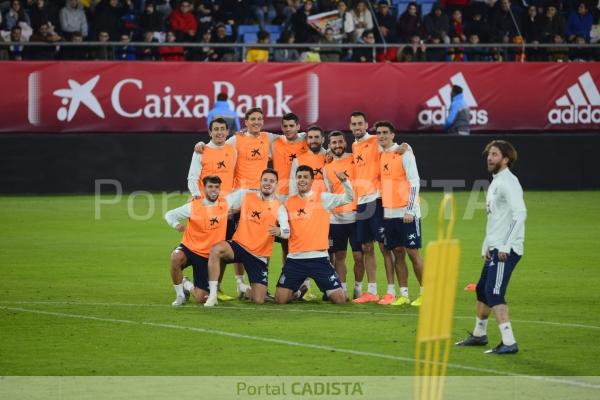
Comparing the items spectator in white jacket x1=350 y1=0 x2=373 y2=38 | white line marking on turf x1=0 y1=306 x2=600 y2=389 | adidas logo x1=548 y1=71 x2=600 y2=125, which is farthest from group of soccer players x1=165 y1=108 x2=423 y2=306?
adidas logo x1=548 y1=71 x2=600 y2=125

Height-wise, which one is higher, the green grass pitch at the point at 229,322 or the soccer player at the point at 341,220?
the soccer player at the point at 341,220

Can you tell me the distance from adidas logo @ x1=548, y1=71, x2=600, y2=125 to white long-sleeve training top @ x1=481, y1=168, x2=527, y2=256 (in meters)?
18.1

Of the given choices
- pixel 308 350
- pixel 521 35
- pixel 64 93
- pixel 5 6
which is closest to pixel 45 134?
pixel 64 93

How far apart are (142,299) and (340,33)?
1509cm

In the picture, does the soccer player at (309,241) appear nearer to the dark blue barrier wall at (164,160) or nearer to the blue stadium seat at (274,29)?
the dark blue barrier wall at (164,160)

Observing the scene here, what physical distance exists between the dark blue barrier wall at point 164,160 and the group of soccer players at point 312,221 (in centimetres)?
1202

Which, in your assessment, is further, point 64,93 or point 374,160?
point 64,93

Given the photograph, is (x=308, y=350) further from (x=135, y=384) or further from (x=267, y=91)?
(x=267, y=91)

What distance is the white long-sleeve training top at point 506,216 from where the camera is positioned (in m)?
10.6

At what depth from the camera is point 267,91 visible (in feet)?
88.2

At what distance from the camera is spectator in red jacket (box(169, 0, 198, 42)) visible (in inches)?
1075

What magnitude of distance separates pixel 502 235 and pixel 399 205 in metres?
3.13

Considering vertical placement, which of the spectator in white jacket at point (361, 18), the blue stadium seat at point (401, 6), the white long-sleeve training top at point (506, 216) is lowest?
the white long-sleeve training top at point (506, 216)

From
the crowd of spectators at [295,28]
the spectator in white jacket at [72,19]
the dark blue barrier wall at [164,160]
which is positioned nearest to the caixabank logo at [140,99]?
the dark blue barrier wall at [164,160]
